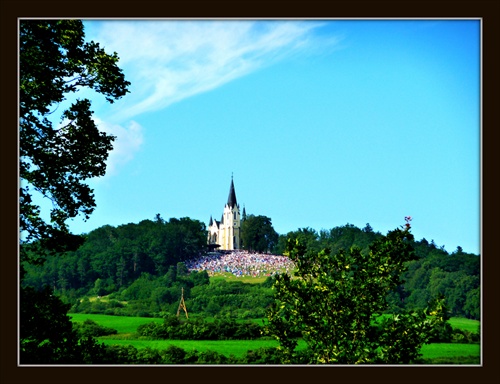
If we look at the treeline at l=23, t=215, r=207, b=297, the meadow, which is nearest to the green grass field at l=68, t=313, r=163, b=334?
the meadow

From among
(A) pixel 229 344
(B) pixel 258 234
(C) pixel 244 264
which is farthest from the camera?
(C) pixel 244 264

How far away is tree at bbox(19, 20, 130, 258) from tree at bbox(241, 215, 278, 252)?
154 inches

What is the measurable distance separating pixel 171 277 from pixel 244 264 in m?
2.79

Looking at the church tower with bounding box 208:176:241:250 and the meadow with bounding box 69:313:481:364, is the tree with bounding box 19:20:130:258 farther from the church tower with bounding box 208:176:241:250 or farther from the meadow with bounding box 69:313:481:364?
the church tower with bounding box 208:176:241:250

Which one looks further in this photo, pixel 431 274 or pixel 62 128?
pixel 431 274

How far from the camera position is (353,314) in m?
5.41

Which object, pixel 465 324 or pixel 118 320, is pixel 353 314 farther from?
pixel 118 320

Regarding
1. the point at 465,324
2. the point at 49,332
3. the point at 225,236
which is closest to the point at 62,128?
the point at 49,332

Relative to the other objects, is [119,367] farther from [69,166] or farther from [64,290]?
[64,290]

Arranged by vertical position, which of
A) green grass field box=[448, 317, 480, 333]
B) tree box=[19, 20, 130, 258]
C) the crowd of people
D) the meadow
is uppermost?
tree box=[19, 20, 130, 258]

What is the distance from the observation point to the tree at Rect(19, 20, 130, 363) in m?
5.63
